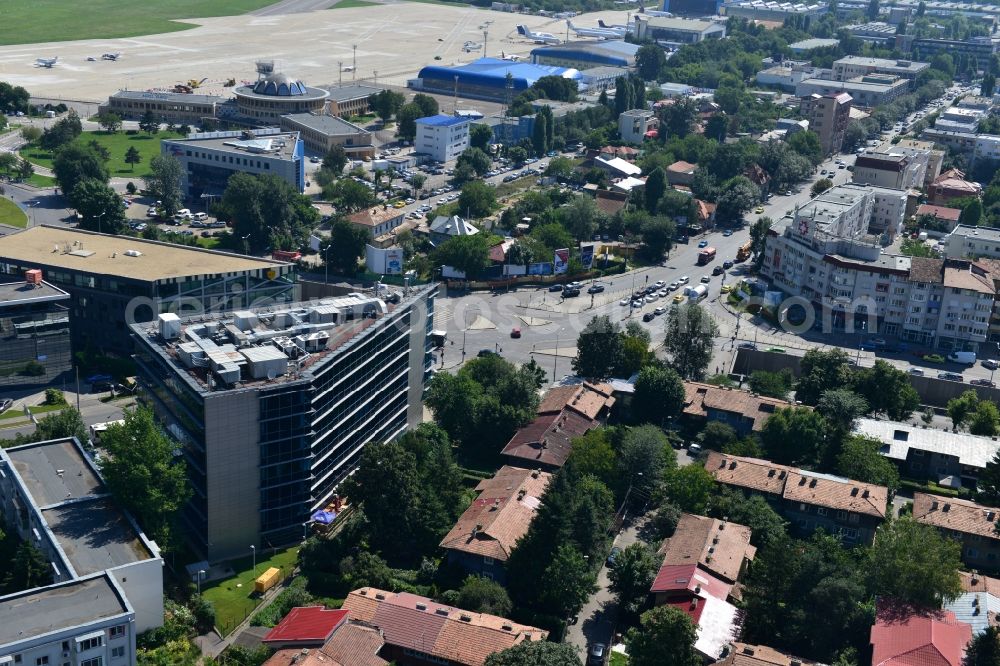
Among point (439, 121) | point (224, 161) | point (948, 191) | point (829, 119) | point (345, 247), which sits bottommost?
point (345, 247)

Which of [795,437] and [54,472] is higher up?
[54,472]

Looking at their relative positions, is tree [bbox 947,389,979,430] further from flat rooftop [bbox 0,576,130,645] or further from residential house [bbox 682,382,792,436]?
flat rooftop [bbox 0,576,130,645]

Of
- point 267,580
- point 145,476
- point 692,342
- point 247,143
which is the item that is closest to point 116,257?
point 145,476

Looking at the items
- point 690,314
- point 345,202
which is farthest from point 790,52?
point 690,314

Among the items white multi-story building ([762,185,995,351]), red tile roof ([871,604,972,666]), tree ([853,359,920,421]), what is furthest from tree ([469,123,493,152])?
red tile roof ([871,604,972,666])

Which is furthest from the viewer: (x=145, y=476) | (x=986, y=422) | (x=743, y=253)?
(x=743, y=253)

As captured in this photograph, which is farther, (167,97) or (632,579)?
(167,97)

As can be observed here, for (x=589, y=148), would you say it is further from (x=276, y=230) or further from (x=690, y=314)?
(x=690, y=314)

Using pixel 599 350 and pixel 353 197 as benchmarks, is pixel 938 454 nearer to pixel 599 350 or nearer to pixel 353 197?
pixel 599 350
